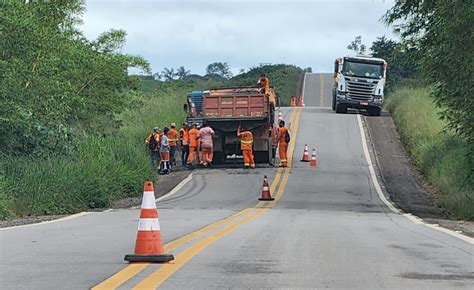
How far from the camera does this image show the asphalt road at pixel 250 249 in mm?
8188

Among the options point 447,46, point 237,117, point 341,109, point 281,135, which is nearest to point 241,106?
point 237,117

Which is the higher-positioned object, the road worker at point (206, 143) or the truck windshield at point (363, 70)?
the truck windshield at point (363, 70)

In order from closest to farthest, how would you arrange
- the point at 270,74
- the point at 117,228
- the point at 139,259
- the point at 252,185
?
the point at 139,259
the point at 117,228
the point at 252,185
the point at 270,74

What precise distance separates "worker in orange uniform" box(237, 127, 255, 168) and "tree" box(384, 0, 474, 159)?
29.0 feet

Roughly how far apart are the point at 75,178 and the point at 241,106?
1081 centimetres

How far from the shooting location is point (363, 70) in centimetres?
4606

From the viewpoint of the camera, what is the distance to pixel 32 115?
21.7 meters

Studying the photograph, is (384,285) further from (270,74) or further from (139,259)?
(270,74)

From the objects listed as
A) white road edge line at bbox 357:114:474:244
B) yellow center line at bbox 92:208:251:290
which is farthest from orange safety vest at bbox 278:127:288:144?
yellow center line at bbox 92:208:251:290

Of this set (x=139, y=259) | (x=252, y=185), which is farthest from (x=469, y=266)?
(x=252, y=185)

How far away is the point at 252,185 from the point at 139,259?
56.3ft

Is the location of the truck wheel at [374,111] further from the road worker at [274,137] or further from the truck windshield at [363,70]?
the road worker at [274,137]

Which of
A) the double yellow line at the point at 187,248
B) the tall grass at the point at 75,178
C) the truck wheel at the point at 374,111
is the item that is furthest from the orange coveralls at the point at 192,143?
the truck wheel at the point at 374,111

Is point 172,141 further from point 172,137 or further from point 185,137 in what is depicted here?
point 185,137
